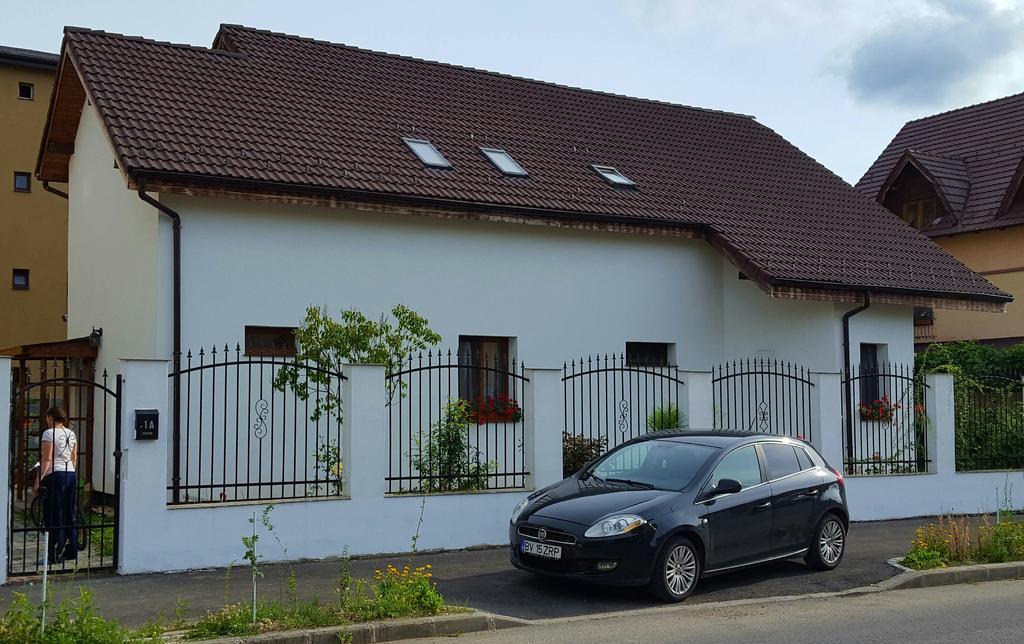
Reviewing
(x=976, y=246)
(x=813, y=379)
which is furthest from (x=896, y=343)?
(x=976, y=246)

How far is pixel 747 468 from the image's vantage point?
11148mm

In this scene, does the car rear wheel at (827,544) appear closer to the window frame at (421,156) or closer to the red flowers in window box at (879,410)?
the red flowers in window box at (879,410)

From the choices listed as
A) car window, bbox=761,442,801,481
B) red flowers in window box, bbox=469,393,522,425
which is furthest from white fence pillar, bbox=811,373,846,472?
red flowers in window box, bbox=469,393,522,425

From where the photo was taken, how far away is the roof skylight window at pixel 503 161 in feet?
61.3

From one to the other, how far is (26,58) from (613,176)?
20.3 metres

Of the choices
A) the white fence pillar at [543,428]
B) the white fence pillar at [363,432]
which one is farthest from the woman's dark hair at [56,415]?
the white fence pillar at [543,428]

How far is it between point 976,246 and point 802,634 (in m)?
21.7

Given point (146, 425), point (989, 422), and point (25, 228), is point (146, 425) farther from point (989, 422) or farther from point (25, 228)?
point (25, 228)

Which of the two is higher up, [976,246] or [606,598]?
[976,246]

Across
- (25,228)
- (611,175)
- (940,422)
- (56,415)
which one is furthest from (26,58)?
(940,422)

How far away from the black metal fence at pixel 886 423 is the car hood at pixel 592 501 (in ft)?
22.7

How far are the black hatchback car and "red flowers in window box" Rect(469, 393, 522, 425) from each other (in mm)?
4817

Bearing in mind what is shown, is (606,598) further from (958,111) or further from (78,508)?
(958,111)

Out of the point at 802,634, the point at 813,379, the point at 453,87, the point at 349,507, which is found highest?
the point at 453,87
